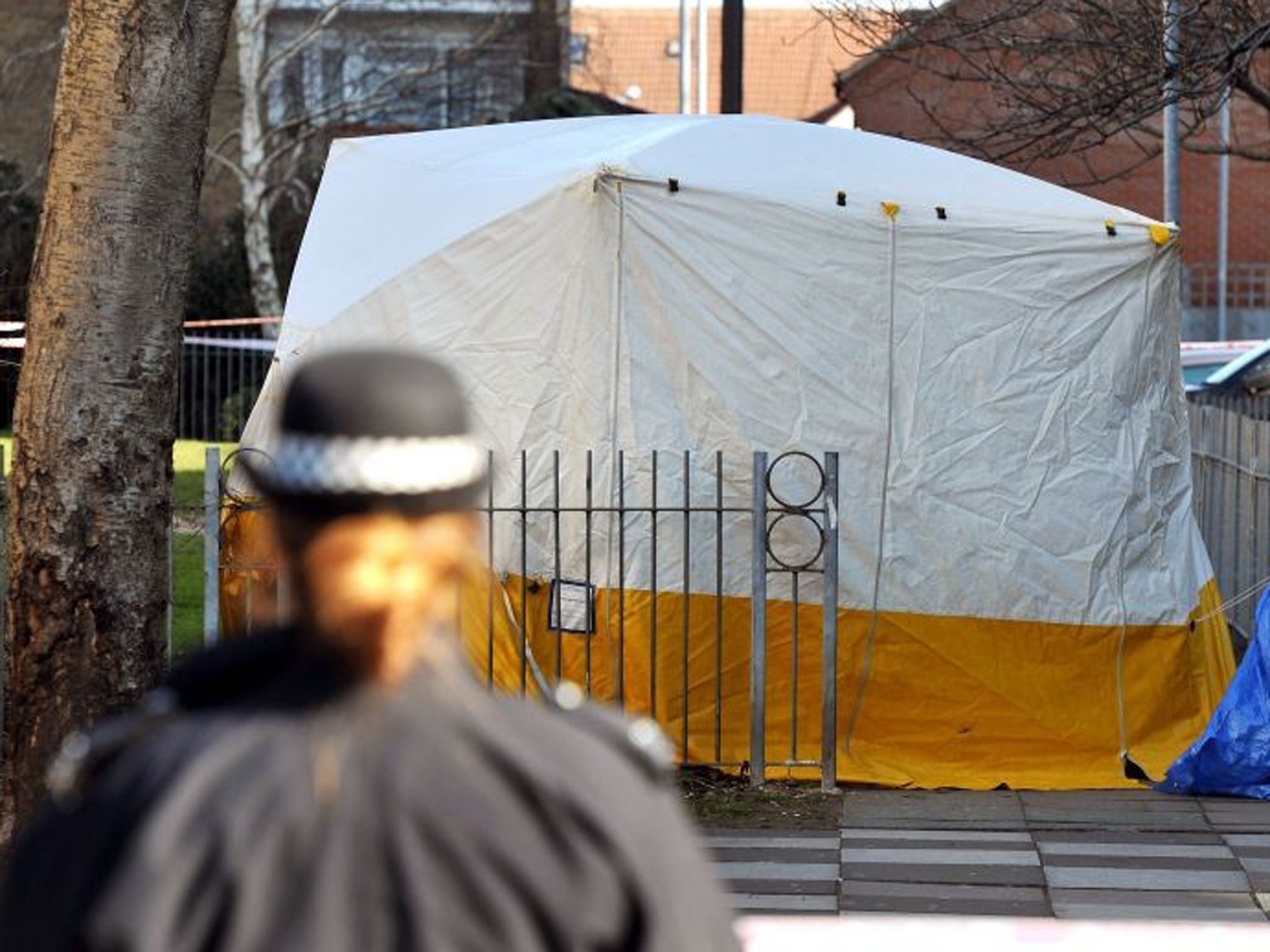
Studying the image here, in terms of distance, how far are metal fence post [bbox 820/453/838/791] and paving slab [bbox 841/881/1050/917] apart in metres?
1.76

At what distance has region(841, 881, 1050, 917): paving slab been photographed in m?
7.72

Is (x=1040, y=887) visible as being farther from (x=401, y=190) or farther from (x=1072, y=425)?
(x=401, y=190)

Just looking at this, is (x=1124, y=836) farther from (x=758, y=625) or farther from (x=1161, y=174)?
(x=1161, y=174)

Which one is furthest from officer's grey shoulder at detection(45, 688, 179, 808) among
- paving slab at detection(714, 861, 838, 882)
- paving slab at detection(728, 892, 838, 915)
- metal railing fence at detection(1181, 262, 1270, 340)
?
metal railing fence at detection(1181, 262, 1270, 340)

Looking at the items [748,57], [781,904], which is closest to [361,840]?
[781,904]

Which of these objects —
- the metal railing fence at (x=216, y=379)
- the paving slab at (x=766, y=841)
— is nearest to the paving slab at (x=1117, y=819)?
the paving slab at (x=766, y=841)

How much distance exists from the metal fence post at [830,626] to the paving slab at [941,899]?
5.78 feet

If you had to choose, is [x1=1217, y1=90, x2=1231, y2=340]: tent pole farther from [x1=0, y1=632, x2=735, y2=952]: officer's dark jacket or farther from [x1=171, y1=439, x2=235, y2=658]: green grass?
[x1=0, y1=632, x2=735, y2=952]: officer's dark jacket

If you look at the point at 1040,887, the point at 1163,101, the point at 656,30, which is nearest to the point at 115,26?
the point at 1040,887

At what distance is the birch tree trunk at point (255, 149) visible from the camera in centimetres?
2898

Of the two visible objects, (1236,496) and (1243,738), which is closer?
(1243,738)

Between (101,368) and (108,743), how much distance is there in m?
4.90

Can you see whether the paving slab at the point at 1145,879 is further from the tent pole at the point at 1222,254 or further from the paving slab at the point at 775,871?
the tent pole at the point at 1222,254

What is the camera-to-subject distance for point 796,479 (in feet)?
33.3
